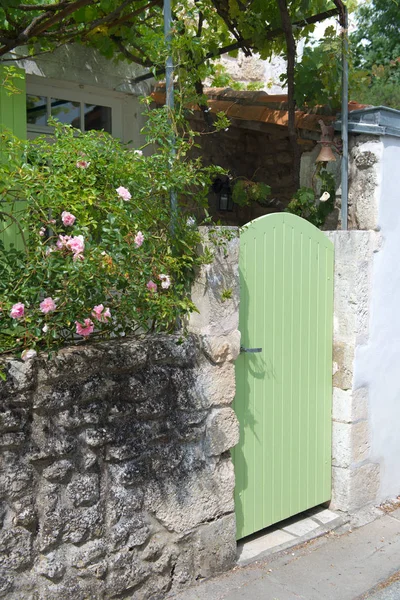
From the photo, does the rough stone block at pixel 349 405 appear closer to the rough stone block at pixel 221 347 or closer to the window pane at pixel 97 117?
the rough stone block at pixel 221 347

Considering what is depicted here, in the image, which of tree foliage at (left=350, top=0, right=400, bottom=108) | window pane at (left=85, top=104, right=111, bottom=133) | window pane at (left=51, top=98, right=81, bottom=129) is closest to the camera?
window pane at (left=51, top=98, right=81, bottom=129)

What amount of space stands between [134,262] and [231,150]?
3363 millimetres

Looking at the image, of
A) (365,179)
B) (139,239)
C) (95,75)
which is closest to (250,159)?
(95,75)

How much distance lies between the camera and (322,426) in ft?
13.8

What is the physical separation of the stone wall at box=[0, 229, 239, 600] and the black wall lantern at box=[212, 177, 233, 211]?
2534 mm

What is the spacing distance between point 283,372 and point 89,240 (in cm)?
165

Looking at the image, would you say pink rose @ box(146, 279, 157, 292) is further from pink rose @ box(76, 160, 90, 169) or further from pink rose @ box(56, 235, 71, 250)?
pink rose @ box(76, 160, 90, 169)

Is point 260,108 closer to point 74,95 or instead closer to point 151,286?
point 74,95

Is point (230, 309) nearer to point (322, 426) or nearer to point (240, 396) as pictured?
point (240, 396)

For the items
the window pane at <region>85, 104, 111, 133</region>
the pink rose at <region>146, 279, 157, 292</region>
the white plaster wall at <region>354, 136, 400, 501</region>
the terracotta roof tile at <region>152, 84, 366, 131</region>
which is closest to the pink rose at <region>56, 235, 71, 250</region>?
the pink rose at <region>146, 279, 157, 292</region>

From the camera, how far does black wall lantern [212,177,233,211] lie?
19.0ft

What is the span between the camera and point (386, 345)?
4414 mm

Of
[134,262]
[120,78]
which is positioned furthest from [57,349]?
[120,78]

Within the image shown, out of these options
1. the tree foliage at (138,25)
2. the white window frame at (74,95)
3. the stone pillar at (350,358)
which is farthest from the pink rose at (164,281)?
the white window frame at (74,95)
